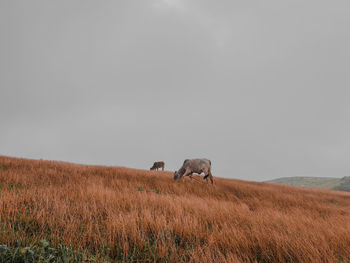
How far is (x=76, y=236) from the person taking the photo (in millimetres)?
1991

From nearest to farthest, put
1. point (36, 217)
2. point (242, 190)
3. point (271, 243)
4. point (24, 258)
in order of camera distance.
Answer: point (24, 258) < point (271, 243) < point (36, 217) < point (242, 190)

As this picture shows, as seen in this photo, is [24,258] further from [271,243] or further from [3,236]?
[271,243]

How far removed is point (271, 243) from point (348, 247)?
101 cm

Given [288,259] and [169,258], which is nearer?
[169,258]

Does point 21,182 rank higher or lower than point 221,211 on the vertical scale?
higher

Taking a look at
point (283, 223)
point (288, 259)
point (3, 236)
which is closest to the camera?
point (3, 236)

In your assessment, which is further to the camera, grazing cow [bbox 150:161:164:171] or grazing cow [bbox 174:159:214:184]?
grazing cow [bbox 150:161:164:171]

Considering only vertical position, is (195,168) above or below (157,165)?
below

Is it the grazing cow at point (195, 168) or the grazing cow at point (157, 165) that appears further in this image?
the grazing cow at point (157, 165)

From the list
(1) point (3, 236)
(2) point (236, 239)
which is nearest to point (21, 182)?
(1) point (3, 236)

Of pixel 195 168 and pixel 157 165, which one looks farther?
pixel 157 165

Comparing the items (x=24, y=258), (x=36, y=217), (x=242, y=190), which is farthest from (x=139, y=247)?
(x=242, y=190)

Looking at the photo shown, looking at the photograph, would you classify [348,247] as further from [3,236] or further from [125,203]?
[3,236]

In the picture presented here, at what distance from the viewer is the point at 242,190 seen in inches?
325
